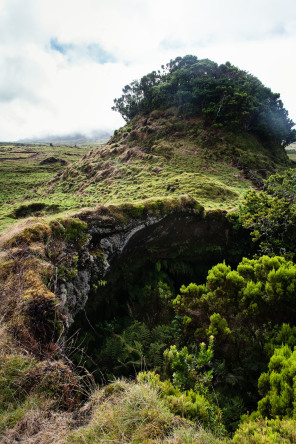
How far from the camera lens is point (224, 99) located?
106ft

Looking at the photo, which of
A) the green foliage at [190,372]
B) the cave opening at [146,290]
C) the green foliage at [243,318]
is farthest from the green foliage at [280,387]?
the cave opening at [146,290]

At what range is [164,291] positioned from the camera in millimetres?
11469

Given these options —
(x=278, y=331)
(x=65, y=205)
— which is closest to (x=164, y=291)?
(x=278, y=331)

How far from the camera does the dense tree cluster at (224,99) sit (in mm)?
32156

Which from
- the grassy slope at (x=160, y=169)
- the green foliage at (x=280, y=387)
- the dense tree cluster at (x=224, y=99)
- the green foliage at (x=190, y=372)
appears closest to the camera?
the green foliage at (x=280, y=387)

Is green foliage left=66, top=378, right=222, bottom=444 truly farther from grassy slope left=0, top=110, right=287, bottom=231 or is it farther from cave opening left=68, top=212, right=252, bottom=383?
grassy slope left=0, top=110, right=287, bottom=231

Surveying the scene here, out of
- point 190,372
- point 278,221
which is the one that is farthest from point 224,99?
point 190,372

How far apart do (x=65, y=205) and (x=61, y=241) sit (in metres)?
10.8

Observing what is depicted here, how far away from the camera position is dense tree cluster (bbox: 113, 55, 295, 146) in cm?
3216

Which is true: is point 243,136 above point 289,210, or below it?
above

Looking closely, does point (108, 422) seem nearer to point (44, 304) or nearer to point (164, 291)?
point (44, 304)

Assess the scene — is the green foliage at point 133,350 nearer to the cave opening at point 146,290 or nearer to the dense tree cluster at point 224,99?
the cave opening at point 146,290

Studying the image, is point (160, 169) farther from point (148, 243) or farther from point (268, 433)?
point (268, 433)

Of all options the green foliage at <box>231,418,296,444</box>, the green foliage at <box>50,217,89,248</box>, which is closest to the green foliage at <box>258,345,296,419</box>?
the green foliage at <box>231,418,296,444</box>
